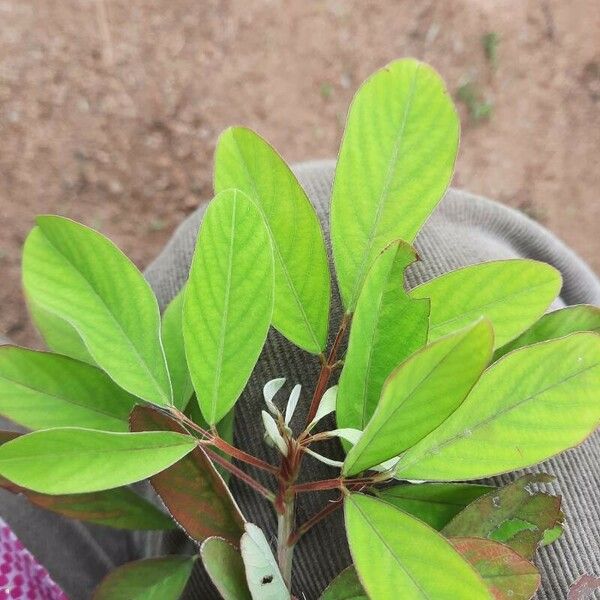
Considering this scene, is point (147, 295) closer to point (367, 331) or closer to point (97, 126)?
point (367, 331)

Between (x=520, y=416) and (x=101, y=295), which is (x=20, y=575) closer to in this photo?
(x=101, y=295)

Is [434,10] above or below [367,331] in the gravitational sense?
above

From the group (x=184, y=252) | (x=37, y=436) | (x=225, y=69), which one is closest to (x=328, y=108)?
(x=225, y=69)

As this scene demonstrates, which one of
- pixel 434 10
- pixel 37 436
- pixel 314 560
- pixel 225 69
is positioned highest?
pixel 434 10

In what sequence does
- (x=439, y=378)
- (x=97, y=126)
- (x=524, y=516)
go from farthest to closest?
(x=97, y=126) < (x=524, y=516) < (x=439, y=378)

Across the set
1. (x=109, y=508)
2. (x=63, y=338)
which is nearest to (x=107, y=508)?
(x=109, y=508)

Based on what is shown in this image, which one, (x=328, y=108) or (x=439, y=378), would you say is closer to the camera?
(x=439, y=378)

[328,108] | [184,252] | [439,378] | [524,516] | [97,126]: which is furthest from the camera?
[328,108]
